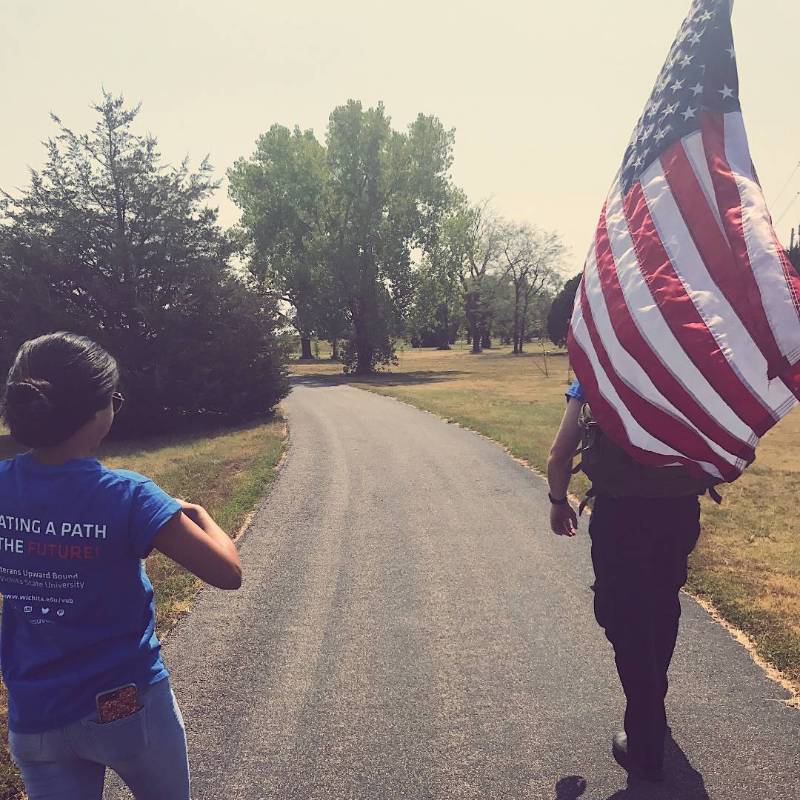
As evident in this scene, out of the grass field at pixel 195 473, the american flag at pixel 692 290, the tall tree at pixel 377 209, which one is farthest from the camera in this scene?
the tall tree at pixel 377 209

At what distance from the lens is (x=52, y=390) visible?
5.63 feet

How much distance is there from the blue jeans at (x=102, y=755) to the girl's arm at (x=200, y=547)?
16.8 inches

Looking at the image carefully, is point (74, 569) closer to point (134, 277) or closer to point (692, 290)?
point (692, 290)

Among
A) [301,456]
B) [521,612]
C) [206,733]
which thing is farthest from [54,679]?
[301,456]

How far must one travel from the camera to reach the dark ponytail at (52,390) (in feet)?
5.59

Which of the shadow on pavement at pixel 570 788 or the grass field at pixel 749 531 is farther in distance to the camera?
the grass field at pixel 749 531

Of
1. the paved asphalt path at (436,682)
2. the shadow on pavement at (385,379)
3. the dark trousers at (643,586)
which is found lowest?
the paved asphalt path at (436,682)

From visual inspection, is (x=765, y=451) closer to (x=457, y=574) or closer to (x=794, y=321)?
(x=457, y=574)

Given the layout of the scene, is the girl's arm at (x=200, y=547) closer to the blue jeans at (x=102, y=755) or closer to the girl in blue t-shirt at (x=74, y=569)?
the girl in blue t-shirt at (x=74, y=569)

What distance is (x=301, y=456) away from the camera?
12.5 m

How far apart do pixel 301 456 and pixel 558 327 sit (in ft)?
157

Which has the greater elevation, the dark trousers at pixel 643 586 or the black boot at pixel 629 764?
the dark trousers at pixel 643 586

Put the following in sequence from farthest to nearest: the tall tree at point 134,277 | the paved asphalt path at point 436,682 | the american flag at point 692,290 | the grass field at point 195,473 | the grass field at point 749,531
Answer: the tall tree at point 134,277 → the grass field at point 195,473 → the grass field at point 749,531 → the paved asphalt path at point 436,682 → the american flag at point 692,290

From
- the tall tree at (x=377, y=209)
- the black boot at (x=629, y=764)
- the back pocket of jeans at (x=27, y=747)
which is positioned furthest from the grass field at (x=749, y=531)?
the tall tree at (x=377, y=209)
